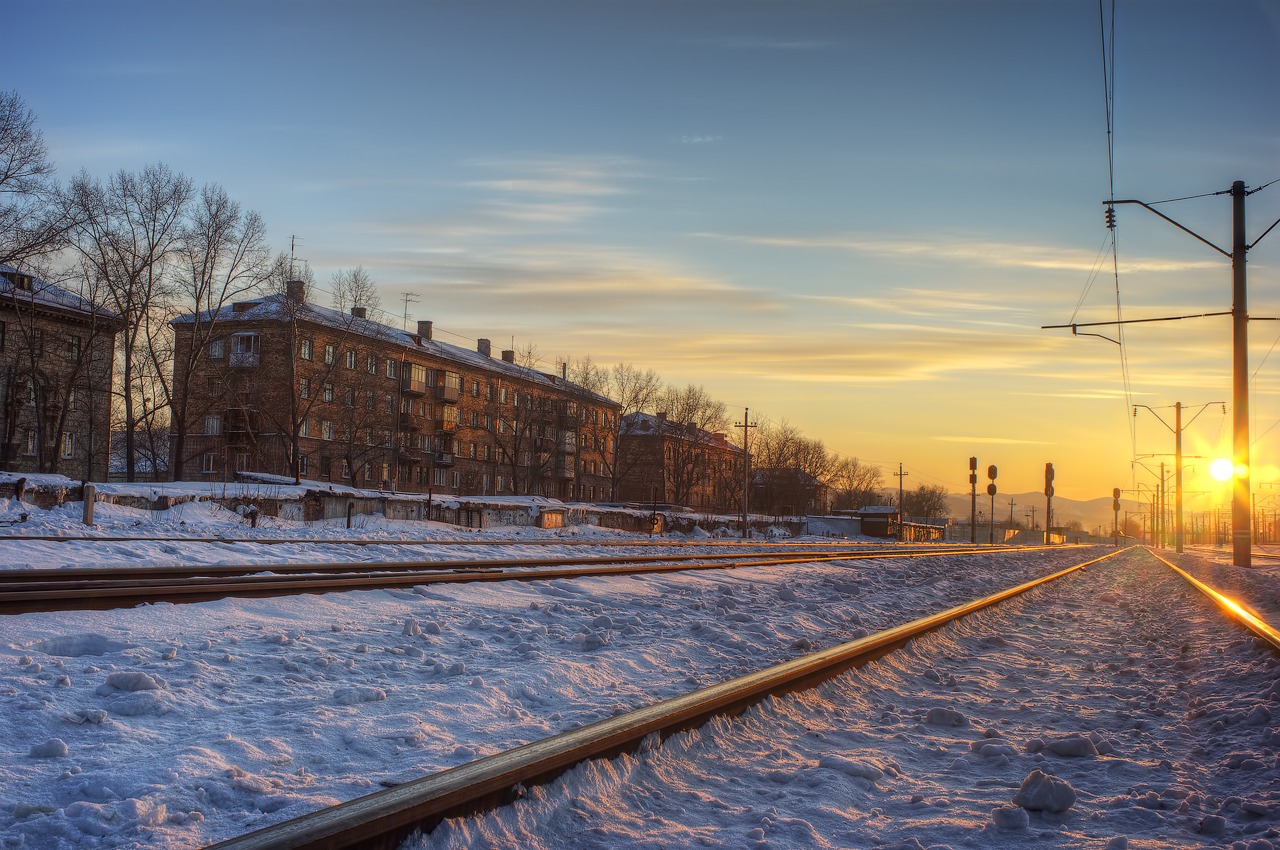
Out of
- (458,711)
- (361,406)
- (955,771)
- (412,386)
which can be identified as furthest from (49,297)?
(955,771)

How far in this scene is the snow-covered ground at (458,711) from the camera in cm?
396

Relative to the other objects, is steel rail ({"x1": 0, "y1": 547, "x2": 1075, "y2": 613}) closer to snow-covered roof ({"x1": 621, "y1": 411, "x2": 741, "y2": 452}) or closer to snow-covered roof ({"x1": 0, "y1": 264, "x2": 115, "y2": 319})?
snow-covered roof ({"x1": 0, "y1": 264, "x2": 115, "y2": 319})

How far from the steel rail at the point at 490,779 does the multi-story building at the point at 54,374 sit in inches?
1971

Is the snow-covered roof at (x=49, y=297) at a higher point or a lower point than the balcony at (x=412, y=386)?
higher

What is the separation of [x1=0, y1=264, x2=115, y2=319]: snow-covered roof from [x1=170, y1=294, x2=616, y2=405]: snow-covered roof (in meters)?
4.89

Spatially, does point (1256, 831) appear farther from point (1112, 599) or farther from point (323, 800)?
point (1112, 599)

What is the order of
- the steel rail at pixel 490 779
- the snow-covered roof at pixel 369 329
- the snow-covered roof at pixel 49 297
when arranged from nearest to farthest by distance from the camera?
the steel rail at pixel 490 779
the snow-covered roof at pixel 49 297
the snow-covered roof at pixel 369 329

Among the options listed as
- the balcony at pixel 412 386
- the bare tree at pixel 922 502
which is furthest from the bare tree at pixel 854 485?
the balcony at pixel 412 386

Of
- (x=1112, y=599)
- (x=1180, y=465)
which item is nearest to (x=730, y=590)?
(x=1112, y=599)

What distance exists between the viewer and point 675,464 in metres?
93.9

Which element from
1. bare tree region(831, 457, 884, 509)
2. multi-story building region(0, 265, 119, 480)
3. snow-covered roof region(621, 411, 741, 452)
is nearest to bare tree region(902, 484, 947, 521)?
bare tree region(831, 457, 884, 509)

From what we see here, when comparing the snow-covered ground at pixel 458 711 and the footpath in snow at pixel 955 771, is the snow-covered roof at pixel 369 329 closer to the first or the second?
the snow-covered ground at pixel 458 711

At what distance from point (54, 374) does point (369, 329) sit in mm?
20102

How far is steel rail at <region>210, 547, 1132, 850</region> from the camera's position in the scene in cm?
309
